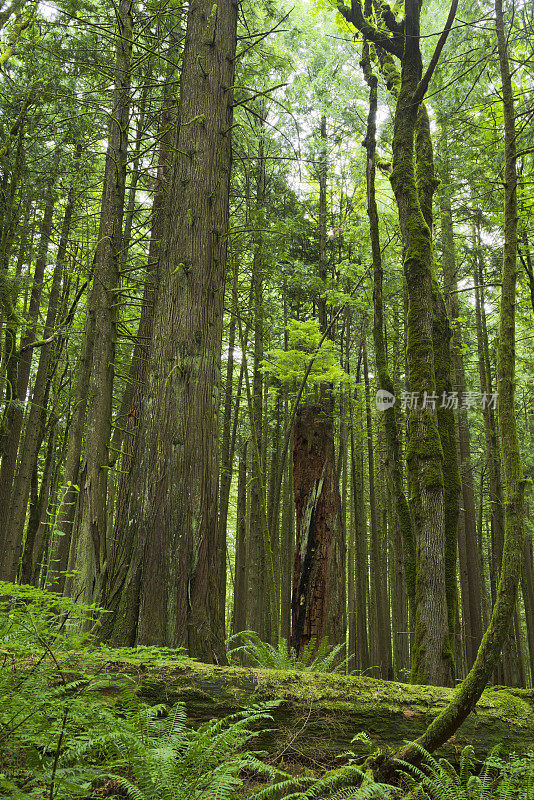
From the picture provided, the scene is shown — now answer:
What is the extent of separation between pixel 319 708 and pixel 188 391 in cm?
238

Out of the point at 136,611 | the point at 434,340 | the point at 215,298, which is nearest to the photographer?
the point at 136,611

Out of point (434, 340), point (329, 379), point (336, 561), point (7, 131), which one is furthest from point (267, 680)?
point (7, 131)

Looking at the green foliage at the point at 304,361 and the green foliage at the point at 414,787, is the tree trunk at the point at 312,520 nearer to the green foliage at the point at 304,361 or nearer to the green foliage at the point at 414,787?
the green foliage at the point at 304,361

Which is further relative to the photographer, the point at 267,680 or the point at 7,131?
the point at 7,131

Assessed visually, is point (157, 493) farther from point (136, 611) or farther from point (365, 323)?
point (365, 323)

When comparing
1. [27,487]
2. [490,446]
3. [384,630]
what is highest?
[490,446]

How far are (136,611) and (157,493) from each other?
2.75 feet

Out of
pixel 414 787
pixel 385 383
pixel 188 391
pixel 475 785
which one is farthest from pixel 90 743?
pixel 385 383

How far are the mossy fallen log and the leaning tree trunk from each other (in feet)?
1.72

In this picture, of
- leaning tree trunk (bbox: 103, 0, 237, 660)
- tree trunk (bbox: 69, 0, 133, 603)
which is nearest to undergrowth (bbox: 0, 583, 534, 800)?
leaning tree trunk (bbox: 103, 0, 237, 660)

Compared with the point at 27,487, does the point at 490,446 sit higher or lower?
higher

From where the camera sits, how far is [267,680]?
10.3ft

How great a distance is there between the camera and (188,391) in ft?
13.2

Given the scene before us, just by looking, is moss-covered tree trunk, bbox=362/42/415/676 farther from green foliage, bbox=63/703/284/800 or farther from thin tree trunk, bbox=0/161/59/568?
thin tree trunk, bbox=0/161/59/568
